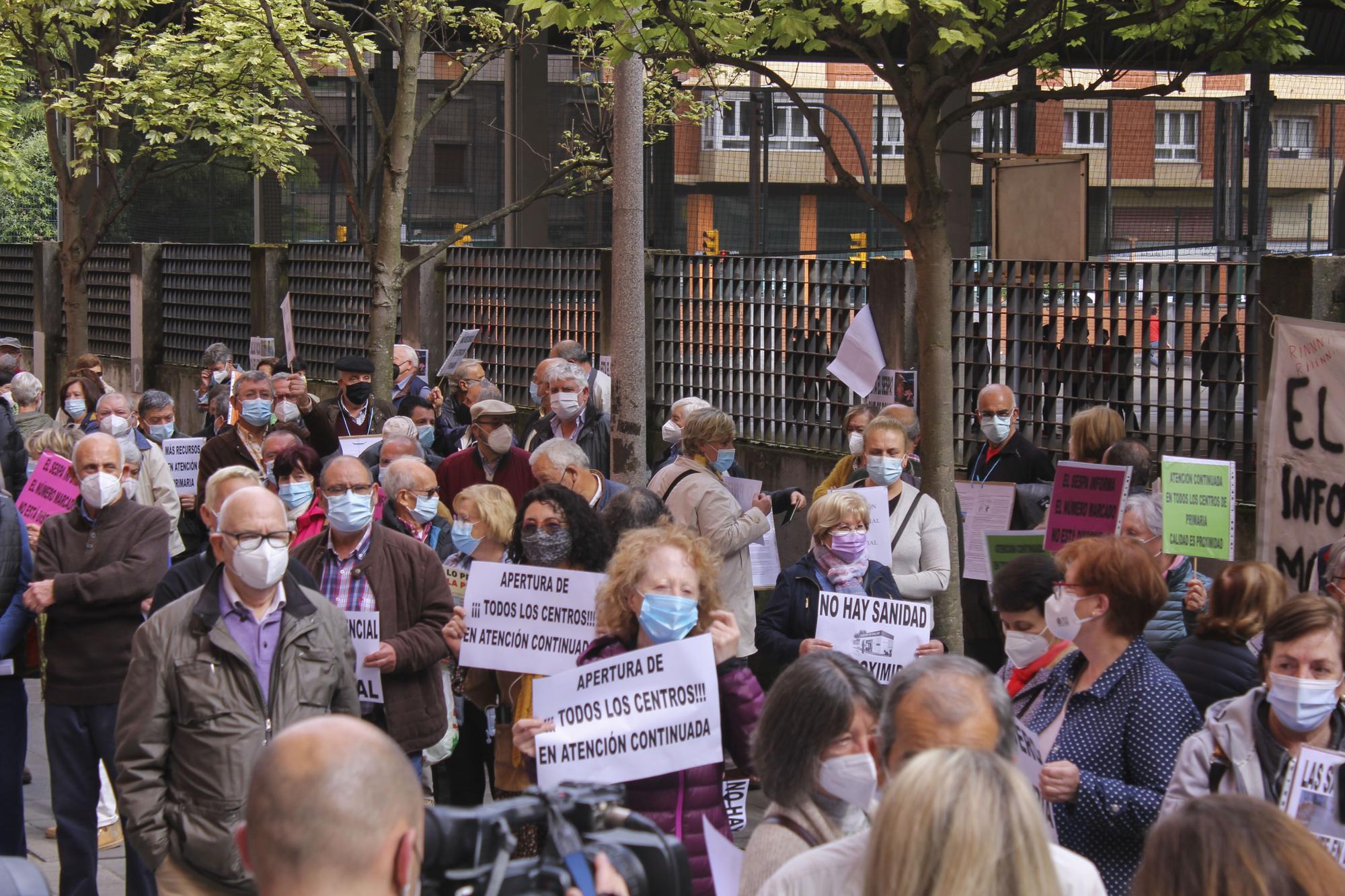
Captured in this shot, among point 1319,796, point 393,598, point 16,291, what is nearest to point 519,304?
point 393,598

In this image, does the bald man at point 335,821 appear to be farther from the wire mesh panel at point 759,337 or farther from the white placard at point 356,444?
the wire mesh panel at point 759,337

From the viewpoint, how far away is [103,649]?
650cm

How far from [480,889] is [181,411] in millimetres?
22268

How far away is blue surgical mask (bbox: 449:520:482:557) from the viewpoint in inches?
267

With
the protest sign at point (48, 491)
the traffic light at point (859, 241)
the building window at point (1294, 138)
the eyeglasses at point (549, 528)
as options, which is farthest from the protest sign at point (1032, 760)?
the building window at point (1294, 138)

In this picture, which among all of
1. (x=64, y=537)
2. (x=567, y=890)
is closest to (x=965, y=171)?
(x=64, y=537)

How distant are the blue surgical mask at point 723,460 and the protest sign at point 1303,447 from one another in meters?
2.65

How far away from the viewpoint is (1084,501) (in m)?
7.57

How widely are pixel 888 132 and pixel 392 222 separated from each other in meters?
9.31

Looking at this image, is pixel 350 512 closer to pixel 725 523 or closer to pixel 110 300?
pixel 725 523

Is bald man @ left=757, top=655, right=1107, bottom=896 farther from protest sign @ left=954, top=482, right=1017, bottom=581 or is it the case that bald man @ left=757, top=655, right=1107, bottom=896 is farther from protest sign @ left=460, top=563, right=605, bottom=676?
protest sign @ left=954, top=482, right=1017, bottom=581

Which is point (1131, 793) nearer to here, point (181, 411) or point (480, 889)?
point (480, 889)

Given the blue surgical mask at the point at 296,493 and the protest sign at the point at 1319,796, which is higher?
the blue surgical mask at the point at 296,493

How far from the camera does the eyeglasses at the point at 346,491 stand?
6.18 metres
